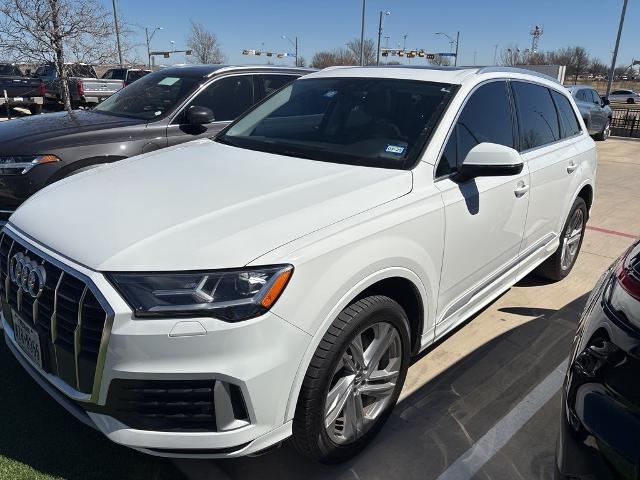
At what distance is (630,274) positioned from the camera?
6.11 ft

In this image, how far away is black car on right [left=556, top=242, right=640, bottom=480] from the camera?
4.86 ft

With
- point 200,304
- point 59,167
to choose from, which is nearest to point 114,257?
point 200,304

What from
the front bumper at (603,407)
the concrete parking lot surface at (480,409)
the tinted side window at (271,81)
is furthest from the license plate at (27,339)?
the tinted side window at (271,81)

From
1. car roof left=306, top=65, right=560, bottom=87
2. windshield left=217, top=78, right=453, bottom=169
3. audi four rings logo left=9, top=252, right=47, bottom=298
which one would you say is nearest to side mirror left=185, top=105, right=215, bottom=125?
windshield left=217, top=78, right=453, bottom=169

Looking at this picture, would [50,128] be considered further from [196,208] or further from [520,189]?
[520,189]

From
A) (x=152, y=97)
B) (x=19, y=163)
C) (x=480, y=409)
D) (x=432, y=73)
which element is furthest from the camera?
(x=152, y=97)

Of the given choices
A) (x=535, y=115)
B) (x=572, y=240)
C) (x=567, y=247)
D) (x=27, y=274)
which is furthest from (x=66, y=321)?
(x=572, y=240)

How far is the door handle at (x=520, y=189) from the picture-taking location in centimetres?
341

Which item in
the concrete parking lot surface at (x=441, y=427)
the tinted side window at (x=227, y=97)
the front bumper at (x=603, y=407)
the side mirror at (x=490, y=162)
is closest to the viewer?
the front bumper at (x=603, y=407)

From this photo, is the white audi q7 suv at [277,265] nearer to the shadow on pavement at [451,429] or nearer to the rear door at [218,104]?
the shadow on pavement at [451,429]

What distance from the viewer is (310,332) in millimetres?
2025

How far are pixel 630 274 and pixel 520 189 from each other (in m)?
1.66

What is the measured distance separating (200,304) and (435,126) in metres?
1.69

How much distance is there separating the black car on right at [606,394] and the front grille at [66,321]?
5.24 ft
